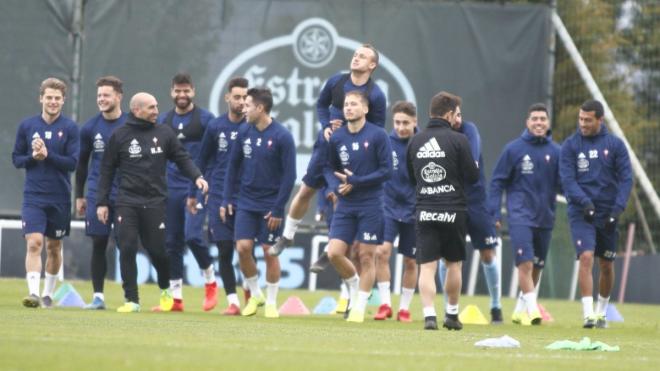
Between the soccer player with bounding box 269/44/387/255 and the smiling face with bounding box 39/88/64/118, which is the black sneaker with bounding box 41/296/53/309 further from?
the soccer player with bounding box 269/44/387/255

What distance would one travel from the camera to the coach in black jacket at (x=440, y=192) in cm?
1377

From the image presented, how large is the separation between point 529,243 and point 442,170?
3653mm

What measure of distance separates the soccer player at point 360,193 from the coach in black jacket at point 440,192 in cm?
A: 132

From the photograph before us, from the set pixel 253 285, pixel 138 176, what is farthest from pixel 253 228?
pixel 138 176

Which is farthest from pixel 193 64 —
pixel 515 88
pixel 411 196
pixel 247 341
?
pixel 247 341

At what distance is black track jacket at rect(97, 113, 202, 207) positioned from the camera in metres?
15.8

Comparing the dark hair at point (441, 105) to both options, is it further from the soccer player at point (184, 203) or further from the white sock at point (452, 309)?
the soccer player at point (184, 203)

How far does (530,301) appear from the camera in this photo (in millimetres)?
16859

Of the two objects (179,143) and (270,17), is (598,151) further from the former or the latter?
(270,17)

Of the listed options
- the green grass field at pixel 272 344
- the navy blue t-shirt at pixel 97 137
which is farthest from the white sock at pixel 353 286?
the navy blue t-shirt at pixel 97 137

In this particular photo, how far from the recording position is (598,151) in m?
16.3

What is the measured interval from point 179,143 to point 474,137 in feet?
9.66

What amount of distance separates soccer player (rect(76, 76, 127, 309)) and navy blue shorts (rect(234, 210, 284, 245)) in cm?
133

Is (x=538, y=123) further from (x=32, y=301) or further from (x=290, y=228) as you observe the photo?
(x=32, y=301)
